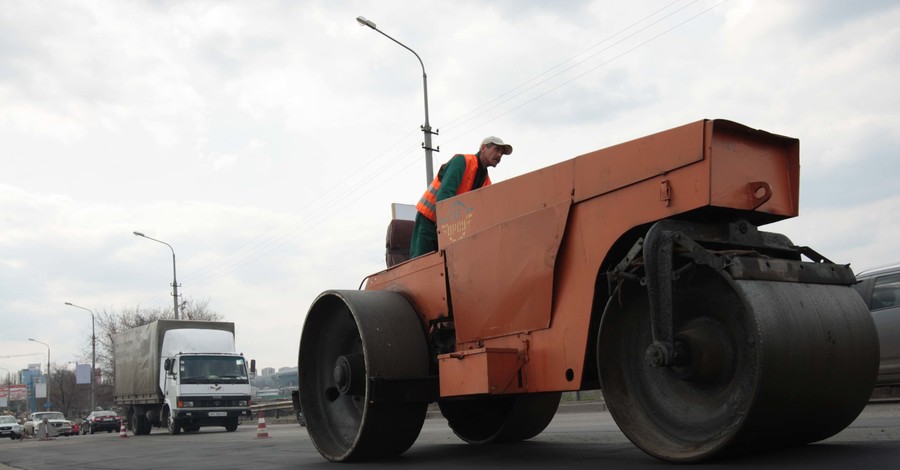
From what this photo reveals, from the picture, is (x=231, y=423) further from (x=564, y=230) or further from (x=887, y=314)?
(x=564, y=230)

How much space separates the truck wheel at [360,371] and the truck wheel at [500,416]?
898mm

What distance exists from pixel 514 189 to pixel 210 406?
18758mm

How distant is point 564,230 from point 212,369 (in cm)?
1957

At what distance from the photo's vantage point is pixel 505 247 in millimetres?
5633

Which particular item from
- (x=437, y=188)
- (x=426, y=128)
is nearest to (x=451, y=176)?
(x=437, y=188)

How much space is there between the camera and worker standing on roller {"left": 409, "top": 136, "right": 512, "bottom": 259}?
6758mm

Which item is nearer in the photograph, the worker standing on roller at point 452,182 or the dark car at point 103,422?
the worker standing on roller at point 452,182

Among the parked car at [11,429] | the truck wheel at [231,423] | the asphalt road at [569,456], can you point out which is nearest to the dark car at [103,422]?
the parked car at [11,429]

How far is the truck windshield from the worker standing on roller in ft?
56.7

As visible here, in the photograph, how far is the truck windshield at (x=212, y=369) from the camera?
74.5ft

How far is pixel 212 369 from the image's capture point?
23.1 meters

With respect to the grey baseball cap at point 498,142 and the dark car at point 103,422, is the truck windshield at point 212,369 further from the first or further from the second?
the grey baseball cap at point 498,142

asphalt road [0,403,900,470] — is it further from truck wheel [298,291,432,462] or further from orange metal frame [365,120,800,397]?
orange metal frame [365,120,800,397]

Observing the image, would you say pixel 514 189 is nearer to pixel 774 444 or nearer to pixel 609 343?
pixel 609 343
